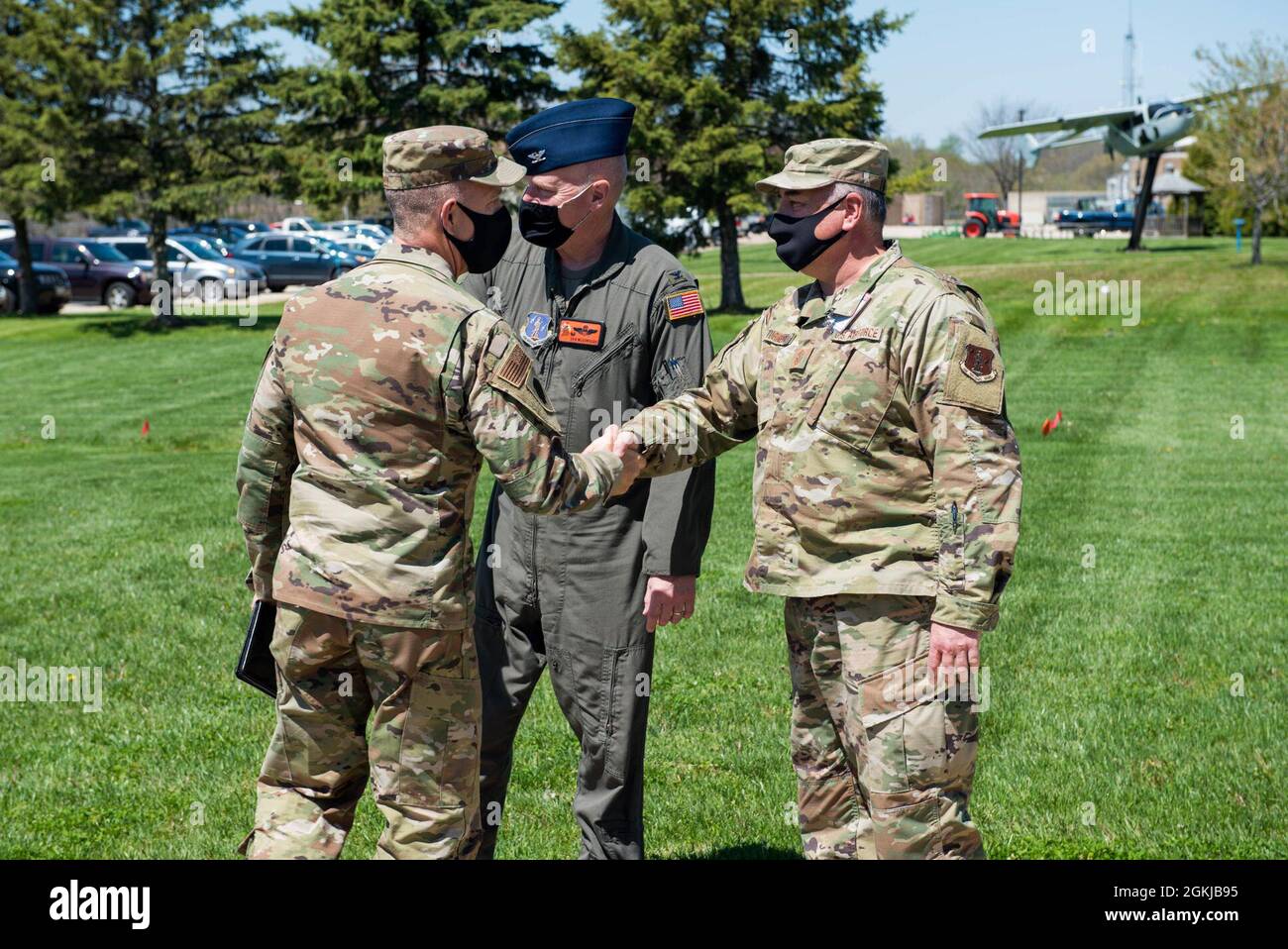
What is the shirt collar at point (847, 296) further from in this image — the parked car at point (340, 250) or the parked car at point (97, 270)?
the parked car at point (340, 250)

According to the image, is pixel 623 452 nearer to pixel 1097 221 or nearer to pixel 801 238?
pixel 801 238

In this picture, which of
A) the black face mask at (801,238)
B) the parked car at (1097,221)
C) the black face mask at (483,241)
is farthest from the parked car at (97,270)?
the parked car at (1097,221)

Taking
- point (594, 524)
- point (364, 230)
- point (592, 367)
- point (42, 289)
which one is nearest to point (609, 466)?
point (594, 524)

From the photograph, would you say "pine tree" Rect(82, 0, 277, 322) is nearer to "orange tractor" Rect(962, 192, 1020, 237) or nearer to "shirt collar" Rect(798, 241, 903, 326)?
"shirt collar" Rect(798, 241, 903, 326)

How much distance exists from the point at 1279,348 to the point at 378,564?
25.7 meters

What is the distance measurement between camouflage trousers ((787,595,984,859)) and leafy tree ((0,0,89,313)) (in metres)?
31.4

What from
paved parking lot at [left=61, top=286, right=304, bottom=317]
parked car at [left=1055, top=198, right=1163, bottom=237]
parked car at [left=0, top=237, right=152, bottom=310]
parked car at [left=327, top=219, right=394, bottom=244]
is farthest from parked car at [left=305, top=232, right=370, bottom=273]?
parked car at [left=1055, top=198, right=1163, bottom=237]

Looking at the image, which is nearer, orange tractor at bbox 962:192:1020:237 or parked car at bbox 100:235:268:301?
parked car at bbox 100:235:268:301

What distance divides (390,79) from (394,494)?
110ft

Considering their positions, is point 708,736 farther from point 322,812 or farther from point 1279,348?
point 1279,348

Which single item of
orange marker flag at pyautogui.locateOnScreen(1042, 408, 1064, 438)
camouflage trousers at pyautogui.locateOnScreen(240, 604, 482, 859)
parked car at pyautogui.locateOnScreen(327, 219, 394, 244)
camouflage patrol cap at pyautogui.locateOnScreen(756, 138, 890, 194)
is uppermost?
parked car at pyautogui.locateOnScreen(327, 219, 394, 244)

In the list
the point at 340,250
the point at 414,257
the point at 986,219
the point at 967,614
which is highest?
the point at 986,219

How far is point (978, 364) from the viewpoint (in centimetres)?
376

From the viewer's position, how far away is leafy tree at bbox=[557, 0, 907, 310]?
31281 mm
